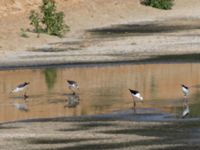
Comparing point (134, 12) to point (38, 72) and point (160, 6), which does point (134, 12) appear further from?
point (38, 72)

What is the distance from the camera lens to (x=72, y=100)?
80.2 ft

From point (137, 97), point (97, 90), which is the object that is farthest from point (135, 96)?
point (97, 90)

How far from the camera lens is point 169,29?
46312mm

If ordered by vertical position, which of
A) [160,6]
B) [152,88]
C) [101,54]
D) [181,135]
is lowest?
[160,6]

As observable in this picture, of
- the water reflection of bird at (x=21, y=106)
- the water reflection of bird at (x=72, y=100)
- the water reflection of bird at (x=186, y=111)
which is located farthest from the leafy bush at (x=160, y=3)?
the water reflection of bird at (x=186, y=111)

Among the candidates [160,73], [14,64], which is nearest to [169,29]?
[14,64]

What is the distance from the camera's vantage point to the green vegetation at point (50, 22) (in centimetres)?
4384

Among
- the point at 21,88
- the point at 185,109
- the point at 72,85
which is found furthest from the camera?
the point at 21,88

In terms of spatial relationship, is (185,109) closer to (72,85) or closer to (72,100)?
(72,100)

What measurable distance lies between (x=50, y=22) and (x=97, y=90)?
18562mm

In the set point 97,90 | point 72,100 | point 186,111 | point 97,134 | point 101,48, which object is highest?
point 97,134

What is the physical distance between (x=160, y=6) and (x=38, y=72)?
25.1 meters

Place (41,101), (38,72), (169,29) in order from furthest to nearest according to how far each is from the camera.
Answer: (169,29), (38,72), (41,101)

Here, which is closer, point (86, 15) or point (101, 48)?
point (101, 48)
